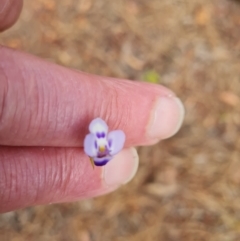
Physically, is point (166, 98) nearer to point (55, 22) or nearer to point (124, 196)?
point (124, 196)

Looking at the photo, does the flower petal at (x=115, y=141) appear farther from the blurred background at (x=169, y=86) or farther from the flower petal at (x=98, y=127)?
the blurred background at (x=169, y=86)

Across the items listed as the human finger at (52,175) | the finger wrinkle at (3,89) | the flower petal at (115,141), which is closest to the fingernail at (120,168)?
the human finger at (52,175)

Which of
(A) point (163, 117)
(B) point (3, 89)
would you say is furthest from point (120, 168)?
(B) point (3, 89)

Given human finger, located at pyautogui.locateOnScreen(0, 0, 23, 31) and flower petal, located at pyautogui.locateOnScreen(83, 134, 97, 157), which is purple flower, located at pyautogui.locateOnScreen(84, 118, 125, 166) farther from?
human finger, located at pyautogui.locateOnScreen(0, 0, 23, 31)

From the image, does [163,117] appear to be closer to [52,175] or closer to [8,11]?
[52,175]

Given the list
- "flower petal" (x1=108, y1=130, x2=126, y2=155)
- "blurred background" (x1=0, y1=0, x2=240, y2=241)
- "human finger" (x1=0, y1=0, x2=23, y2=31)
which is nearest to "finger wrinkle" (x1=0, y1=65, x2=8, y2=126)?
"human finger" (x1=0, y1=0, x2=23, y2=31)
